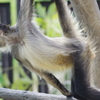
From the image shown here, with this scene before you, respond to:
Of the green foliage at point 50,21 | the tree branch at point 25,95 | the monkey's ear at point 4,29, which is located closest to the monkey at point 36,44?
the monkey's ear at point 4,29

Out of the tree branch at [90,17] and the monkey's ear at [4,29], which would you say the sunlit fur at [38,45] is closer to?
the monkey's ear at [4,29]

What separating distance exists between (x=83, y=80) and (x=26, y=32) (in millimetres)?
580

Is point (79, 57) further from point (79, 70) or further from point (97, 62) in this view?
point (97, 62)

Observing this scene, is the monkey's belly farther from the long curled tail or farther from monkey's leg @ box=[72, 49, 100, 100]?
the long curled tail

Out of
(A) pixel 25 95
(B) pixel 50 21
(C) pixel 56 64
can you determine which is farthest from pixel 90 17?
(B) pixel 50 21

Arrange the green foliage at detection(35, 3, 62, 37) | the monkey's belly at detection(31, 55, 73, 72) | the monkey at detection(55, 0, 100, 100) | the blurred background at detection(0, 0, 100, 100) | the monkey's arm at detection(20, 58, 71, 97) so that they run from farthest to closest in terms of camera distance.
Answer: the blurred background at detection(0, 0, 100, 100) → the green foliage at detection(35, 3, 62, 37) → the monkey's arm at detection(20, 58, 71, 97) → the monkey's belly at detection(31, 55, 73, 72) → the monkey at detection(55, 0, 100, 100)

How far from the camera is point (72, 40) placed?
9.60ft

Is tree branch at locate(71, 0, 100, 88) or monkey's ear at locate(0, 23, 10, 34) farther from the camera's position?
tree branch at locate(71, 0, 100, 88)

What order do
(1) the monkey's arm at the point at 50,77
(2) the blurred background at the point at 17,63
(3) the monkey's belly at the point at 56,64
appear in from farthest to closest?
(2) the blurred background at the point at 17,63
(1) the monkey's arm at the point at 50,77
(3) the monkey's belly at the point at 56,64

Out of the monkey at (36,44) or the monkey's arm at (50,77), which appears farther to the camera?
the monkey's arm at (50,77)

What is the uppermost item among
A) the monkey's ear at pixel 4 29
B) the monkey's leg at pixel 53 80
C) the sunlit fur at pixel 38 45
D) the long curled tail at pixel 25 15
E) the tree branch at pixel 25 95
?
the long curled tail at pixel 25 15

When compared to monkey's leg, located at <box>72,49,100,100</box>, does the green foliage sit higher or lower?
higher

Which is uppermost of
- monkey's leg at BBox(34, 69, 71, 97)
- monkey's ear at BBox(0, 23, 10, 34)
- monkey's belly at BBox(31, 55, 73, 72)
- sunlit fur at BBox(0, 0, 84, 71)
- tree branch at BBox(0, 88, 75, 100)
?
monkey's ear at BBox(0, 23, 10, 34)

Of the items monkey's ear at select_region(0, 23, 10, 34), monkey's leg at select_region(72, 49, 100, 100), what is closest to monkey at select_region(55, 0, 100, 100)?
monkey's leg at select_region(72, 49, 100, 100)
